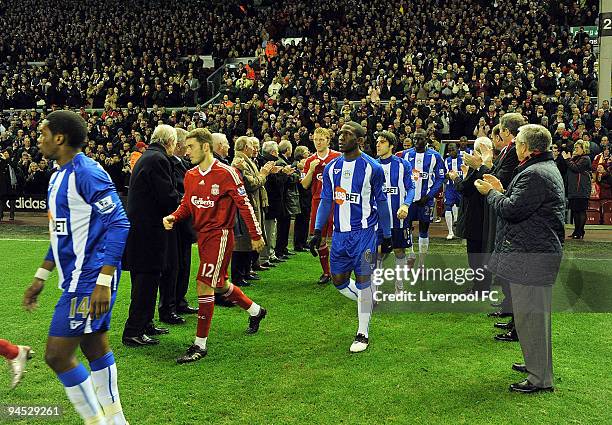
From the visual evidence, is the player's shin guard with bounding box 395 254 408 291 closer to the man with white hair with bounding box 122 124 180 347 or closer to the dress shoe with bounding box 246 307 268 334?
the dress shoe with bounding box 246 307 268 334

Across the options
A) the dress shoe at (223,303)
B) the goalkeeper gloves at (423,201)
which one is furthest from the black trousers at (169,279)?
the goalkeeper gloves at (423,201)

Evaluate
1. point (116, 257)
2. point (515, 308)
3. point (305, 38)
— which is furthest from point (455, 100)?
point (116, 257)

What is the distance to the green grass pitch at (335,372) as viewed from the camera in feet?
14.9

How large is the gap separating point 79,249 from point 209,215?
83.4 inches

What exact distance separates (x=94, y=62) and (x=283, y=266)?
21526 millimetres

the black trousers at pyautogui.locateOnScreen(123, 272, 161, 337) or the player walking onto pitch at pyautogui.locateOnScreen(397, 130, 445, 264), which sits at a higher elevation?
the player walking onto pitch at pyautogui.locateOnScreen(397, 130, 445, 264)

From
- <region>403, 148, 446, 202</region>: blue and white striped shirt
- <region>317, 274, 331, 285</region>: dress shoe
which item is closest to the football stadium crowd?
<region>403, 148, 446, 202</region>: blue and white striped shirt

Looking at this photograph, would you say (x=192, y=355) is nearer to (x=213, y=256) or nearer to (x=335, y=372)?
(x=213, y=256)


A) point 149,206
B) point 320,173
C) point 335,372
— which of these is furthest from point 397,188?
point 149,206

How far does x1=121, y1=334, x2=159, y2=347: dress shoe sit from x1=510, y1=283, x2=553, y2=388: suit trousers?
347 cm

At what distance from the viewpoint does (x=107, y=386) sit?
387 cm

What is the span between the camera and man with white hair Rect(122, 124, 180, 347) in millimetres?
5906

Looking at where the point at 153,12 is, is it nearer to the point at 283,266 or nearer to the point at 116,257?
the point at 283,266

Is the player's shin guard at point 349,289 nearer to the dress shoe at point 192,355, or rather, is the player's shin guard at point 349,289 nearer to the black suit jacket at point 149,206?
the dress shoe at point 192,355
